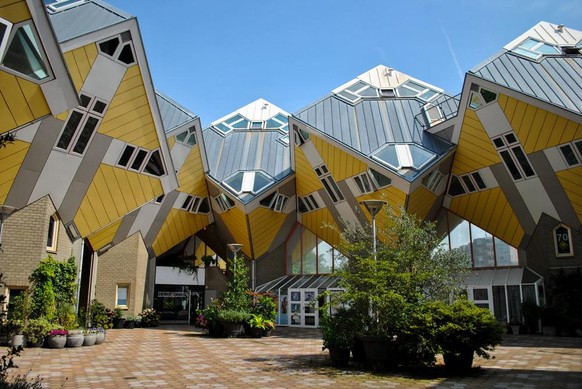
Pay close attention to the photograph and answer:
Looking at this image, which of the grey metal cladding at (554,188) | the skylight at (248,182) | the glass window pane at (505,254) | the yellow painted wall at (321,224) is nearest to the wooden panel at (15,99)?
the skylight at (248,182)

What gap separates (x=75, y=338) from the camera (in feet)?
51.2

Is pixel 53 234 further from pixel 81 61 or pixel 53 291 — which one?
pixel 81 61

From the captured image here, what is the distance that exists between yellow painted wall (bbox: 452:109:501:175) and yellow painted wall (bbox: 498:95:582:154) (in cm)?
151

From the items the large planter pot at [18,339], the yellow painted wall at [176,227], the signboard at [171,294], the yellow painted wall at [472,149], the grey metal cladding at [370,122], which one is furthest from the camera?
the signboard at [171,294]

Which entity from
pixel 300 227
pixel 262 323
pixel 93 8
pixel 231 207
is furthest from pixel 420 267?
pixel 300 227

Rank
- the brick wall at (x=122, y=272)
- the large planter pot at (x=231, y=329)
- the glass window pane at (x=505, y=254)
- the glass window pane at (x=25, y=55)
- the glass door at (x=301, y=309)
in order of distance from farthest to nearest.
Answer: the glass door at (x=301, y=309) → the brick wall at (x=122, y=272) → the glass window pane at (x=505, y=254) → the large planter pot at (x=231, y=329) → the glass window pane at (x=25, y=55)

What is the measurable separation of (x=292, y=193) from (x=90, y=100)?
49.8 ft

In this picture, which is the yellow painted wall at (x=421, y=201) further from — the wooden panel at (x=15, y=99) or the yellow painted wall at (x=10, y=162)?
the wooden panel at (x=15, y=99)

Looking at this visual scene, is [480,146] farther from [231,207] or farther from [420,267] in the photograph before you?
[231,207]

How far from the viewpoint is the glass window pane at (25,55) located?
9.03 metres

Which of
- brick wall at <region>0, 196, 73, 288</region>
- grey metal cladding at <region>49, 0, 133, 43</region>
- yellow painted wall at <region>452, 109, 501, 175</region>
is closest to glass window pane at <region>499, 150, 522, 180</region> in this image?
yellow painted wall at <region>452, 109, 501, 175</region>

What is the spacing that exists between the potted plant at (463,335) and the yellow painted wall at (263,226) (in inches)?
681

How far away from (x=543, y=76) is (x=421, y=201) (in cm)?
766

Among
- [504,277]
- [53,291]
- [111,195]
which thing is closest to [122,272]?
[111,195]
